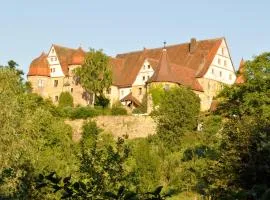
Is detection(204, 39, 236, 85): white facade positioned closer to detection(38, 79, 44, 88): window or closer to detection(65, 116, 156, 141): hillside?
detection(65, 116, 156, 141): hillside

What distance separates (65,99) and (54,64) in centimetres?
662

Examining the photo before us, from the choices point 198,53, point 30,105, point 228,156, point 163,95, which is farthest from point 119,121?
point 228,156

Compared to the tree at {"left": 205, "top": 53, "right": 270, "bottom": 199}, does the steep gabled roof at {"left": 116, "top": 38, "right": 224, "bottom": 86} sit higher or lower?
higher

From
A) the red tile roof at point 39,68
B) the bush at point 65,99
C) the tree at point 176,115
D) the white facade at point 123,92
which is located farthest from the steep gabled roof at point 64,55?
the tree at point 176,115

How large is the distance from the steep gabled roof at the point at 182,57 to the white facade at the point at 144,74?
592 mm

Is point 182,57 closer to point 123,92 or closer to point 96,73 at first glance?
point 123,92

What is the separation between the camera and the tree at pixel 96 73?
60062mm

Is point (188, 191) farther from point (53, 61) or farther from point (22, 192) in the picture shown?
point (53, 61)

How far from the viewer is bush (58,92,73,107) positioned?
214ft

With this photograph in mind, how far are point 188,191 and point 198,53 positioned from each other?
3719 centimetres

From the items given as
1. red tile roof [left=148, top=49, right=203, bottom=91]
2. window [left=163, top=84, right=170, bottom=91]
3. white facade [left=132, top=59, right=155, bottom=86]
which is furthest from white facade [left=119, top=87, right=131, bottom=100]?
window [left=163, top=84, right=170, bottom=91]

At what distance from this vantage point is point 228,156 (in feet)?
37.8

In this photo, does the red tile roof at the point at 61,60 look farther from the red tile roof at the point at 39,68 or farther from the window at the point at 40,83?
the window at the point at 40,83

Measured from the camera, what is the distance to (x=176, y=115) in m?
48.6
